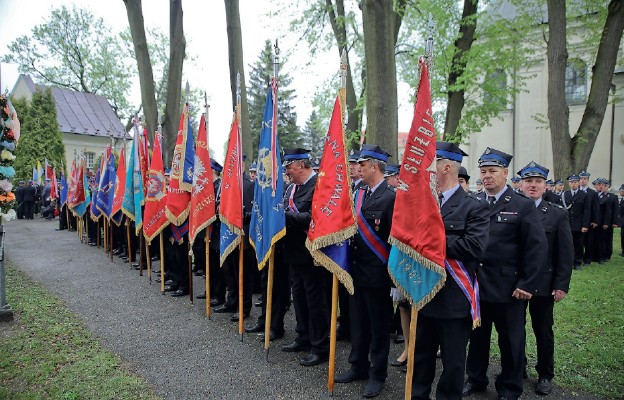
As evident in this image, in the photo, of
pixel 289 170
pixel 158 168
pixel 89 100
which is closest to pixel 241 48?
pixel 158 168

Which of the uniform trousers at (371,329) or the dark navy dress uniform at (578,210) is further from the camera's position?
the dark navy dress uniform at (578,210)

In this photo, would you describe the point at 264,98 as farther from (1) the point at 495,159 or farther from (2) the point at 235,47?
(1) the point at 495,159

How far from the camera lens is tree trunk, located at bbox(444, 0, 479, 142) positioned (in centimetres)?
1362

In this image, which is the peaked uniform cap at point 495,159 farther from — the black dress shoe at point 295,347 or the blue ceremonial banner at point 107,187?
the blue ceremonial banner at point 107,187

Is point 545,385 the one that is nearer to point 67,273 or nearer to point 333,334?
point 333,334

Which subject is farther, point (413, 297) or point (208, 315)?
point (208, 315)

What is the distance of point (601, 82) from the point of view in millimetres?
12109

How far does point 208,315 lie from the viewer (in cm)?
645

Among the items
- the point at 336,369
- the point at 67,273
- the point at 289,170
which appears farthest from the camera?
the point at 67,273

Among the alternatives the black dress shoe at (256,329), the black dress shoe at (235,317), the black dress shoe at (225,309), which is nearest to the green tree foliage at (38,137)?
the black dress shoe at (225,309)

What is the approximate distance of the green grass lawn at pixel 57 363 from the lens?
4109 mm

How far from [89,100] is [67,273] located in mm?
37265

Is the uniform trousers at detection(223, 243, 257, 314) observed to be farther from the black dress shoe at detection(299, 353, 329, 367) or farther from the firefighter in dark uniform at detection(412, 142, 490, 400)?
the firefighter in dark uniform at detection(412, 142, 490, 400)

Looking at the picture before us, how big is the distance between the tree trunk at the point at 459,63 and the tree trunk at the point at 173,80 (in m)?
8.09
